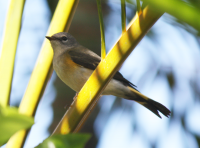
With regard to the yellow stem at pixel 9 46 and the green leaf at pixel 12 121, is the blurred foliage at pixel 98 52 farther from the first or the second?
the green leaf at pixel 12 121

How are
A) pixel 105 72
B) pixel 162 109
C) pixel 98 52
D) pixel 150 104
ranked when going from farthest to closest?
pixel 98 52
pixel 150 104
pixel 162 109
pixel 105 72

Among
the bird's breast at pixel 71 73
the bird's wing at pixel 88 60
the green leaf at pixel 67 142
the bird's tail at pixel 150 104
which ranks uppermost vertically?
the green leaf at pixel 67 142

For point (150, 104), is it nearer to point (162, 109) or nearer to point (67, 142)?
point (162, 109)

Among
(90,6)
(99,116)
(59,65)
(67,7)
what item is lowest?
(99,116)

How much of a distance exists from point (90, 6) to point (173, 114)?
4.67 ft

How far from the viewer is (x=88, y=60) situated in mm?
1917

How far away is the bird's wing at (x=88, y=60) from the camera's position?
188 cm

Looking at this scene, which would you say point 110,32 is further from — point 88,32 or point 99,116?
point 99,116

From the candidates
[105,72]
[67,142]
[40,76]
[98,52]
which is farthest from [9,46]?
[98,52]

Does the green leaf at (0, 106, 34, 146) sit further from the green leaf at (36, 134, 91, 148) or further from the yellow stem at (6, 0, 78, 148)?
the yellow stem at (6, 0, 78, 148)

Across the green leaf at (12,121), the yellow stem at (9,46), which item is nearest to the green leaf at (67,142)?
the green leaf at (12,121)

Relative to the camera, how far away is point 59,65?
1.87 m

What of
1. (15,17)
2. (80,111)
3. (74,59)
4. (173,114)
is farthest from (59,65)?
(80,111)

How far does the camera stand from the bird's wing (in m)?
1.88
